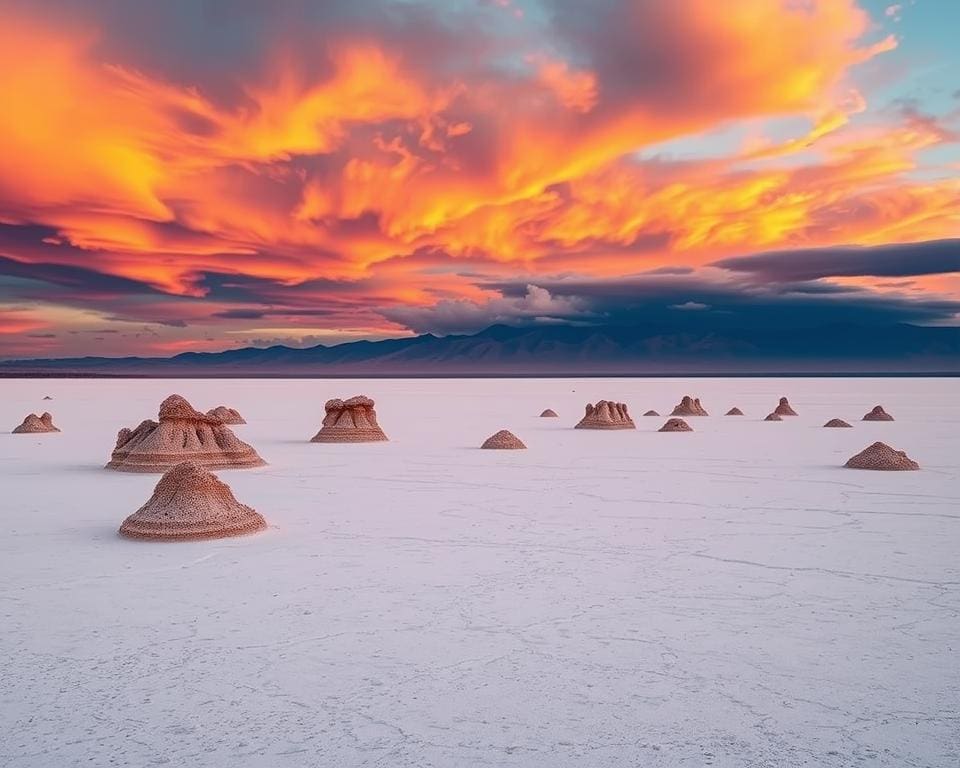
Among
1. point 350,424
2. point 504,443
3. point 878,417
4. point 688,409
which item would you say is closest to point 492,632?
point 504,443

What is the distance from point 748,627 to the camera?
6.16 m

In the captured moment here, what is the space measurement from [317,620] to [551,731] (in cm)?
259

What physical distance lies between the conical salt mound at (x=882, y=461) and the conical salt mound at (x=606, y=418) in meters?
12.3

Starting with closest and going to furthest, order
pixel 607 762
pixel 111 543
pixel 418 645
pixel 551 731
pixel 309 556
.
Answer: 1. pixel 607 762
2. pixel 551 731
3. pixel 418 645
4. pixel 309 556
5. pixel 111 543

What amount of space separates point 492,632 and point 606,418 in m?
23.3

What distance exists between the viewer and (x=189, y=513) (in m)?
9.57

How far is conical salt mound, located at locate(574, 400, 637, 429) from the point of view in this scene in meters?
28.8

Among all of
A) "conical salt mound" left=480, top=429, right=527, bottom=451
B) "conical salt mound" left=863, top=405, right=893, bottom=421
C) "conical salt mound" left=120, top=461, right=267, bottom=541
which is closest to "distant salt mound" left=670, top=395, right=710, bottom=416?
"conical salt mound" left=863, top=405, right=893, bottom=421

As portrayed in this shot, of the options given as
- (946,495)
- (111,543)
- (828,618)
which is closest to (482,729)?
(828,618)

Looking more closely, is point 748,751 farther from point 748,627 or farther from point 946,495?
point 946,495

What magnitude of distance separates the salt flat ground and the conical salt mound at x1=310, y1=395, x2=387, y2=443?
10.6 metres

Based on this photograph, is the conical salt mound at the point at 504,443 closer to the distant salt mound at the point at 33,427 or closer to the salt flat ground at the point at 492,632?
the salt flat ground at the point at 492,632

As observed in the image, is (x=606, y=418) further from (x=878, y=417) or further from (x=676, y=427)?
(x=878, y=417)

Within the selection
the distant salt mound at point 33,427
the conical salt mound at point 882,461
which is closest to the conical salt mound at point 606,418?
the conical salt mound at point 882,461
